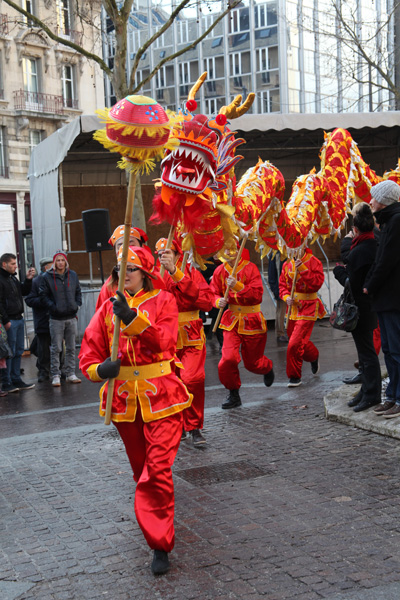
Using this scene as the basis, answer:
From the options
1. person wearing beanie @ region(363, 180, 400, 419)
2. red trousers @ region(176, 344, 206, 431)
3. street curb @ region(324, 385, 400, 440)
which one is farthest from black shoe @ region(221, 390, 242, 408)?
person wearing beanie @ region(363, 180, 400, 419)

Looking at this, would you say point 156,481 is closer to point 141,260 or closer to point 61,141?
point 141,260

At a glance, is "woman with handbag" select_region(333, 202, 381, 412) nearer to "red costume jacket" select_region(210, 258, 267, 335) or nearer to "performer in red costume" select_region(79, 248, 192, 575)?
"red costume jacket" select_region(210, 258, 267, 335)

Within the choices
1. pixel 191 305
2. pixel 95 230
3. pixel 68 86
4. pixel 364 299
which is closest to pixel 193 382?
pixel 191 305

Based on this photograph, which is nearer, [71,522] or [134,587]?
[134,587]

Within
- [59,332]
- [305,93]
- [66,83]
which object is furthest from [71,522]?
[305,93]

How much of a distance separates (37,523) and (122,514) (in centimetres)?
55

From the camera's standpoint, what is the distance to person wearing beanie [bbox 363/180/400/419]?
6387 millimetres

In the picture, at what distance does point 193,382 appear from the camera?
669cm

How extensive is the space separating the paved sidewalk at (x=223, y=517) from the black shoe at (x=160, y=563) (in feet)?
0.19

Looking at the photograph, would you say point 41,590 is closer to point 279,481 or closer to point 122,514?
point 122,514

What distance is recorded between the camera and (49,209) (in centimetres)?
1445

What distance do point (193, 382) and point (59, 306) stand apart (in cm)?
442

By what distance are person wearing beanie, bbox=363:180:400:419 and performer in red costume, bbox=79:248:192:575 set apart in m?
2.57

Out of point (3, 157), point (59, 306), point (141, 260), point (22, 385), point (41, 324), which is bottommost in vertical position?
point (22, 385)
